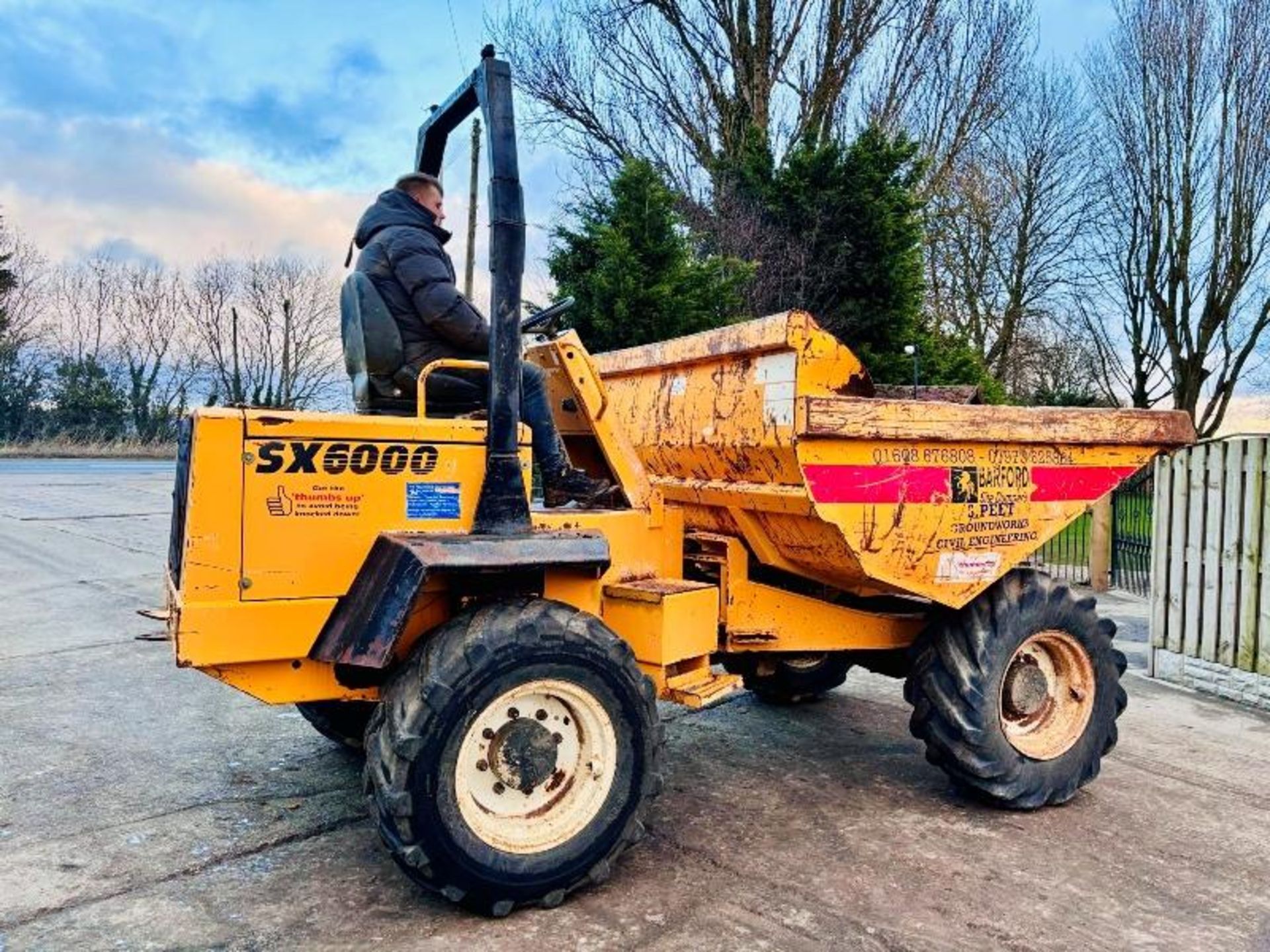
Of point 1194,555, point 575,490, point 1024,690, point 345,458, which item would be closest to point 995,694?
point 1024,690

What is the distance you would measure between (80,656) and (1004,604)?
229 inches

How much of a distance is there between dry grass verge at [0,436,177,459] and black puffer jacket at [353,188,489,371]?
26.9 meters

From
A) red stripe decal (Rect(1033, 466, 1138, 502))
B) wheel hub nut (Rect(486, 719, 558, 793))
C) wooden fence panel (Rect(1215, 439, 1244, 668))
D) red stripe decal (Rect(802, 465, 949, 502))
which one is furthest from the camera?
wooden fence panel (Rect(1215, 439, 1244, 668))

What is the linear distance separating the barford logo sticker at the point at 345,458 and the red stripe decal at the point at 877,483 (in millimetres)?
1404

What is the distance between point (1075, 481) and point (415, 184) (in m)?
3.09

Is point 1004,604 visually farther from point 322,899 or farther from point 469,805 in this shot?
point 322,899

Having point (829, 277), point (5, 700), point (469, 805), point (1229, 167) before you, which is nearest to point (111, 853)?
point (469, 805)

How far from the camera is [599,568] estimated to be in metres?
3.77

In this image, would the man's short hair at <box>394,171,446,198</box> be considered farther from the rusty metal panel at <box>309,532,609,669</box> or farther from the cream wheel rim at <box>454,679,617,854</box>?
the cream wheel rim at <box>454,679,617,854</box>

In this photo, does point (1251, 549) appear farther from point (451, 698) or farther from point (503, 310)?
point (451, 698)

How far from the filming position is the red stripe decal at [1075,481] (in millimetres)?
4578

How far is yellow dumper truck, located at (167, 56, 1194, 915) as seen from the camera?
3.34 m

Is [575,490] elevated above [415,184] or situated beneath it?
situated beneath

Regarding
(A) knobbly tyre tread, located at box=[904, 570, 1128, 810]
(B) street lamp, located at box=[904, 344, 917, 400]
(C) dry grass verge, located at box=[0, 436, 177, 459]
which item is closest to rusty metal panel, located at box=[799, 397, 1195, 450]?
(A) knobbly tyre tread, located at box=[904, 570, 1128, 810]
